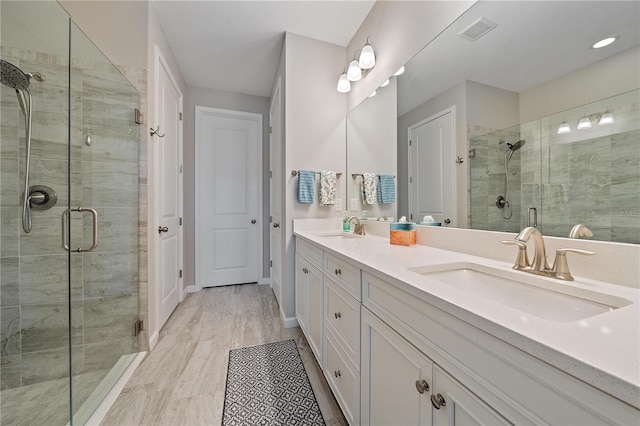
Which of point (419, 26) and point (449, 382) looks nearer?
point (449, 382)

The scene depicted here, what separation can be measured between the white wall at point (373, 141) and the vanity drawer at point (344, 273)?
680mm

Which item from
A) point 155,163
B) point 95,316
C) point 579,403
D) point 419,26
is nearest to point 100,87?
point 155,163

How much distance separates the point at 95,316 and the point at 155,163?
44.2 inches

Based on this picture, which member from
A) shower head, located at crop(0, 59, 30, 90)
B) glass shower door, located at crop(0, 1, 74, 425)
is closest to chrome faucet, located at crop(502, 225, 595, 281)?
glass shower door, located at crop(0, 1, 74, 425)

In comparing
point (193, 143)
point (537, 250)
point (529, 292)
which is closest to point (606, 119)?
point (537, 250)

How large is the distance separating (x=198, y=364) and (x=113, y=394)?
0.43m

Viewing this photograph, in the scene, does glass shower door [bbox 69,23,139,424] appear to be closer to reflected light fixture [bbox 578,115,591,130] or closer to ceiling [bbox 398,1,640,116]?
ceiling [bbox 398,1,640,116]

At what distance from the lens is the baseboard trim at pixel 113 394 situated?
121cm

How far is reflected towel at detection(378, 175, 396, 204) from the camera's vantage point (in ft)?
5.70

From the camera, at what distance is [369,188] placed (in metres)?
2.02

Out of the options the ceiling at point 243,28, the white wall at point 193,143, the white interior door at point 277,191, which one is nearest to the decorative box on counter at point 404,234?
the white interior door at point 277,191

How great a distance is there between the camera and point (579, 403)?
0.34 metres

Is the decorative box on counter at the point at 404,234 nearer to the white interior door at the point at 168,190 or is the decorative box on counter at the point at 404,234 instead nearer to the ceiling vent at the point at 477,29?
the ceiling vent at the point at 477,29

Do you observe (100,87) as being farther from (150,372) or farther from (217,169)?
(150,372)
